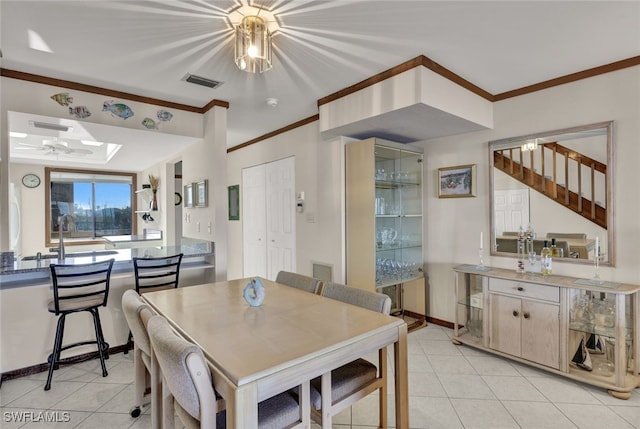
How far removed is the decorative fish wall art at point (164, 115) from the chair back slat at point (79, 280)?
62.7 inches

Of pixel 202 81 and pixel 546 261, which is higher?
pixel 202 81

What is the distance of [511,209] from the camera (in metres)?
2.96

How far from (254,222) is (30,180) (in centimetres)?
468

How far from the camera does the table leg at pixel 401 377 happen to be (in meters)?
1.57

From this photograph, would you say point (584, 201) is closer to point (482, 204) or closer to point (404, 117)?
point (482, 204)

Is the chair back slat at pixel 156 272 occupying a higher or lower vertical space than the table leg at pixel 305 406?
higher

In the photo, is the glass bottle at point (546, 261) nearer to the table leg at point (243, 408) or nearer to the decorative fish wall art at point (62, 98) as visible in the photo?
the table leg at point (243, 408)

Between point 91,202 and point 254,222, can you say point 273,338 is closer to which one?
point 254,222

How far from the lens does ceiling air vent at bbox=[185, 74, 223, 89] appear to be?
8.79ft

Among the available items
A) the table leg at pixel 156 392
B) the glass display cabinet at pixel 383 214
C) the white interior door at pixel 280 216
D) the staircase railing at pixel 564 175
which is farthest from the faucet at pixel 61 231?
the staircase railing at pixel 564 175

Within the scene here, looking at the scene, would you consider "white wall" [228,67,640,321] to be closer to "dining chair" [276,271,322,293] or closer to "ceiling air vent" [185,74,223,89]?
"dining chair" [276,271,322,293]

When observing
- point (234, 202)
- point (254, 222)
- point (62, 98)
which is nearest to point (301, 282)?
point (62, 98)

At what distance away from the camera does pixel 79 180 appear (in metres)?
6.54

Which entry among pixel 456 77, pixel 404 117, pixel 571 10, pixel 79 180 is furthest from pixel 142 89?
pixel 79 180
